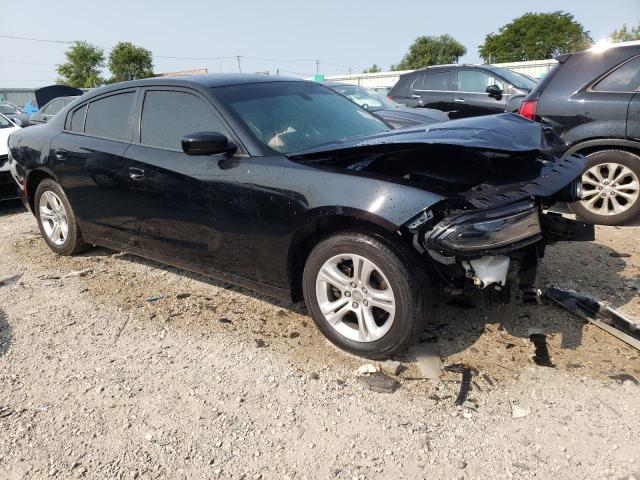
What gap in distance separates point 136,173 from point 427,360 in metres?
2.51

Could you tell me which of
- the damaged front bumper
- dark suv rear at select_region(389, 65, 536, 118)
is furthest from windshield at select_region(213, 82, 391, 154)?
dark suv rear at select_region(389, 65, 536, 118)

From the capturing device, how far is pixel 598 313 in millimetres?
3236

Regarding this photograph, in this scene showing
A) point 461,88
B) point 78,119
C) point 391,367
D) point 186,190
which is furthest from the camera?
point 461,88

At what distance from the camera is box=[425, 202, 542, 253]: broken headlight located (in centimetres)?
251

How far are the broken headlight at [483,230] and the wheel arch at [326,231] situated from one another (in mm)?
236

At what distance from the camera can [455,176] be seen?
291cm

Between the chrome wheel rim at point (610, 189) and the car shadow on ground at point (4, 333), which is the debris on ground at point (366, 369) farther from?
the chrome wheel rim at point (610, 189)

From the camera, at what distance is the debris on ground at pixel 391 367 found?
284 centimetres

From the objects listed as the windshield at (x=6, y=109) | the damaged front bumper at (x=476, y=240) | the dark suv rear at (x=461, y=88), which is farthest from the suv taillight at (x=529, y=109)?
the windshield at (x=6, y=109)

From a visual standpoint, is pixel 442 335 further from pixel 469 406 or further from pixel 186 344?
pixel 186 344

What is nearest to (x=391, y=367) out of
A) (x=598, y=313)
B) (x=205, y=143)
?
(x=598, y=313)

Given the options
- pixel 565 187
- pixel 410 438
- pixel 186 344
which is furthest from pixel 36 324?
pixel 565 187

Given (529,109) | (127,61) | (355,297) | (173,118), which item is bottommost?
(355,297)

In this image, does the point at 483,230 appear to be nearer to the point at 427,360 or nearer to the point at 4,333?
the point at 427,360
